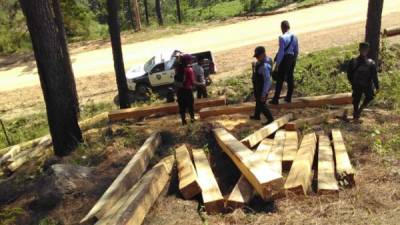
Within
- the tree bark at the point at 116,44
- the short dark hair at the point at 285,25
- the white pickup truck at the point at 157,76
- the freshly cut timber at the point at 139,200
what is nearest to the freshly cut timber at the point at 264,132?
the freshly cut timber at the point at 139,200

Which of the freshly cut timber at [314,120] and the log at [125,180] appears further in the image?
the freshly cut timber at [314,120]

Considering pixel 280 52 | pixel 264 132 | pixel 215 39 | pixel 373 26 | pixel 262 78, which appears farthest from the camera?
pixel 215 39

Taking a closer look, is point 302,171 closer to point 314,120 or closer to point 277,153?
point 277,153

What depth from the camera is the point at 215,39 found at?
26.7 metres

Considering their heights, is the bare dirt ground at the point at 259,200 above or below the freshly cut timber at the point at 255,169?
below

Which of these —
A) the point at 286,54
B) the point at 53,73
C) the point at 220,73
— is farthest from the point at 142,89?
the point at 286,54

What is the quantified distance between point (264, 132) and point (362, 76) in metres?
2.58

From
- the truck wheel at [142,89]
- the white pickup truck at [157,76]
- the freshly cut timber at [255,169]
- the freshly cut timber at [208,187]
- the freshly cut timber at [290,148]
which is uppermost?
the freshly cut timber at [255,169]

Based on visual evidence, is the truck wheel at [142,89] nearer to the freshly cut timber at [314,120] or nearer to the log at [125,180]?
the freshly cut timber at [314,120]

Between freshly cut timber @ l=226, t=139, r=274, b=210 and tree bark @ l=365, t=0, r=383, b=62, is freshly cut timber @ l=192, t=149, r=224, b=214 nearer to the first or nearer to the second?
freshly cut timber @ l=226, t=139, r=274, b=210

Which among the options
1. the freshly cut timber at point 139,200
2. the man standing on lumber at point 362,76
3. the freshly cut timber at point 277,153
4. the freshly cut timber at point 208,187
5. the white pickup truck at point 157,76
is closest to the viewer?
the freshly cut timber at point 139,200

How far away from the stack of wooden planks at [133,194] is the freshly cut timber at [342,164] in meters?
2.53

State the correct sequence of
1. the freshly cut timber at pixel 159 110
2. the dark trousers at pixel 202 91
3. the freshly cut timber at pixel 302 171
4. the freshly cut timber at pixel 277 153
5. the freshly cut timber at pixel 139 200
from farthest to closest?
1. the dark trousers at pixel 202 91
2. the freshly cut timber at pixel 159 110
3. the freshly cut timber at pixel 277 153
4. the freshly cut timber at pixel 302 171
5. the freshly cut timber at pixel 139 200

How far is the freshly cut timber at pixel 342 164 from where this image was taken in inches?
252
